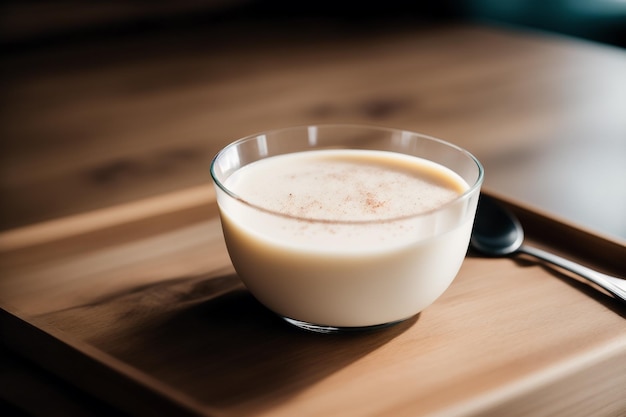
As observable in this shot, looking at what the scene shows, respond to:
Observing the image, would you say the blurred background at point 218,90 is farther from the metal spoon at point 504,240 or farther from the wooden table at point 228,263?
the metal spoon at point 504,240

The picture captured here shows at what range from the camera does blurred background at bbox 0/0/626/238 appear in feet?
3.23

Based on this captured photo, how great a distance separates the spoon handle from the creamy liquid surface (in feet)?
0.43

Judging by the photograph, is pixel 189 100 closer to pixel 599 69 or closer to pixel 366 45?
pixel 366 45

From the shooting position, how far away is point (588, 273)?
66cm

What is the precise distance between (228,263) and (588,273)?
1.12 feet

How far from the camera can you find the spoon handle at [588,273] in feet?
2.10

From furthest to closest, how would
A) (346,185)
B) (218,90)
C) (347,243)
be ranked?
(218,90), (346,185), (347,243)

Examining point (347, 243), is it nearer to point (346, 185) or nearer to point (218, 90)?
point (346, 185)

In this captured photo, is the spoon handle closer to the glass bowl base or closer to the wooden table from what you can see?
the wooden table

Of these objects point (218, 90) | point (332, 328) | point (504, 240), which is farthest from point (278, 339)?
point (218, 90)

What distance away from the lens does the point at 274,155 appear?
717 mm

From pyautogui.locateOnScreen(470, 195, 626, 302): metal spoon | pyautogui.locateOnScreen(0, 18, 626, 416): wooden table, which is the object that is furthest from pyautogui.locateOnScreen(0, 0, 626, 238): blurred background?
pyautogui.locateOnScreen(470, 195, 626, 302): metal spoon

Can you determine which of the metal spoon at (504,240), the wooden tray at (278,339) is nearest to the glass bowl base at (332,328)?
the wooden tray at (278,339)

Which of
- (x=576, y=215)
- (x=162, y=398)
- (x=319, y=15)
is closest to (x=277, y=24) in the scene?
(x=319, y=15)
